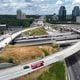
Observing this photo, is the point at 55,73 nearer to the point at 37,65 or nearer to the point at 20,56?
the point at 37,65

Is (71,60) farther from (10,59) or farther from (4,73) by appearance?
(4,73)

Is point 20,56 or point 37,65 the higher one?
point 37,65

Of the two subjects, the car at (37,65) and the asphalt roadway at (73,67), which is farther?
the car at (37,65)

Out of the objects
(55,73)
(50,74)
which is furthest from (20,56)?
(50,74)

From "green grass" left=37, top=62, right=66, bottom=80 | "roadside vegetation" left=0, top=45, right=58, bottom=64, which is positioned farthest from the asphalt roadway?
"roadside vegetation" left=0, top=45, right=58, bottom=64

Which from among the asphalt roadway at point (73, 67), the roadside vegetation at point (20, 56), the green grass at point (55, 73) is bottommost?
the asphalt roadway at point (73, 67)

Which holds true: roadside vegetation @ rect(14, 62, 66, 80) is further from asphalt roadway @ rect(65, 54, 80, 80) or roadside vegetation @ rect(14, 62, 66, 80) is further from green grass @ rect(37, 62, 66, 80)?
asphalt roadway @ rect(65, 54, 80, 80)

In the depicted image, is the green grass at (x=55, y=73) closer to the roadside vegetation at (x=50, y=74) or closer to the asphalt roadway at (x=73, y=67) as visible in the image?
the roadside vegetation at (x=50, y=74)

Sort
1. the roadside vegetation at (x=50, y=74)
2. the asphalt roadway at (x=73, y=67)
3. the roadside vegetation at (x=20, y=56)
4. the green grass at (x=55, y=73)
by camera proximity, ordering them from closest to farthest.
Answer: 1. the roadside vegetation at (x=50, y=74)
2. the green grass at (x=55, y=73)
3. the asphalt roadway at (x=73, y=67)
4. the roadside vegetation at (x=20, y=56)

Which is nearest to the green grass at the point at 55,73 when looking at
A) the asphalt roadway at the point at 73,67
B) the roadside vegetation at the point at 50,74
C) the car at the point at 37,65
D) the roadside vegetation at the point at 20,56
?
the roadside vegetation at the point at 50,74

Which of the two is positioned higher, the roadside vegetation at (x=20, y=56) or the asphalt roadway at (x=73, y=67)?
the roadside vegetation at (x=20, y=56)
